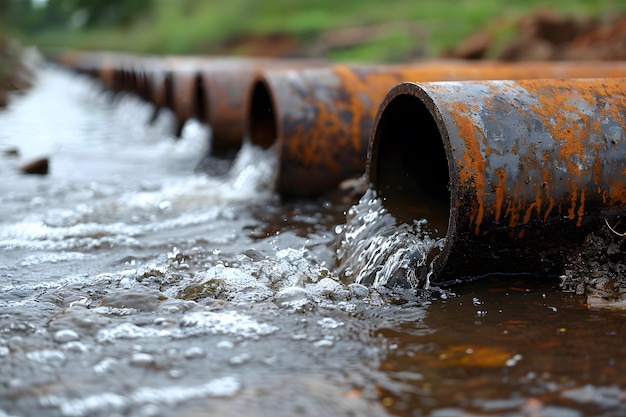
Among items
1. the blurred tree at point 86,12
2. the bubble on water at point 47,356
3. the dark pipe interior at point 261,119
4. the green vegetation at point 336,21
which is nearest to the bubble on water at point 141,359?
the bubble on water at point 47,356

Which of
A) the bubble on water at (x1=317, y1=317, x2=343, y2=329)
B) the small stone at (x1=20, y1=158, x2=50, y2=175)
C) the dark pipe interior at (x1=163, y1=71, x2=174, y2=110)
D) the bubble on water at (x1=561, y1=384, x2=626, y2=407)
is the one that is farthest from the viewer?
the dark pipe interior at (x1=163, y1=71, x2=174, y2=110)

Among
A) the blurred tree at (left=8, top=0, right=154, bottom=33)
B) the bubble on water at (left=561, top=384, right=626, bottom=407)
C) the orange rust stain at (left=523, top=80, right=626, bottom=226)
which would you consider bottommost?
the bubble on water at (left=561, top=384, right=626, bottom=407)

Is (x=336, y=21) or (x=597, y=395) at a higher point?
(x=336, y=21)

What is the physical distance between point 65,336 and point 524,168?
1.99m

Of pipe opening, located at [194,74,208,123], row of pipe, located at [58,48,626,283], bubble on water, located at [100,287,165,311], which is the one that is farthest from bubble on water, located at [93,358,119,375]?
pipe opening, located at [194,74,208,123]

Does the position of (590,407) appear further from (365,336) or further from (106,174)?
(106,174)

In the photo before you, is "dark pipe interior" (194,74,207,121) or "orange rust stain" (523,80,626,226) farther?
"dark pipe interior" (194,74,207,121)

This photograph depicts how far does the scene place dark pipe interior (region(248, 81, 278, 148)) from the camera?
255 inches

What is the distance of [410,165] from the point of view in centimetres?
406

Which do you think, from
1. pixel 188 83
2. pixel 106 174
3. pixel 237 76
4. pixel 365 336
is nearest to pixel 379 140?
pixel 365 336

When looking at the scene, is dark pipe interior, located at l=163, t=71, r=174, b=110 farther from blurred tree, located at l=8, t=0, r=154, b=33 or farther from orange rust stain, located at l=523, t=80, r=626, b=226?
blurred tree, located at l=8, t=0, r=154, b=33

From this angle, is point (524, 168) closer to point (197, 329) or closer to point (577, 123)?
point (577, 123)

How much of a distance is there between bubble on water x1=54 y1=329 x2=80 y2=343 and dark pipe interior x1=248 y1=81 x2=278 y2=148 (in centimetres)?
400

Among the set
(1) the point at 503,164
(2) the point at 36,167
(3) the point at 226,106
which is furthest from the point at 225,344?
(3) the point at 226,106
